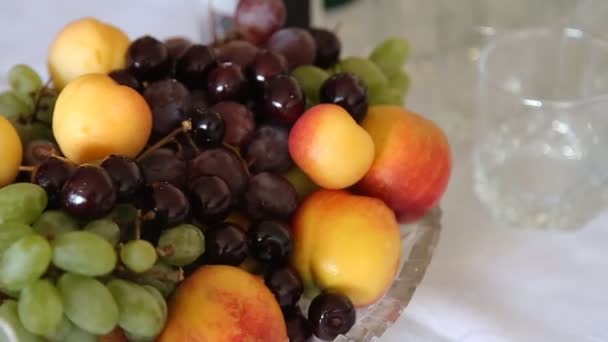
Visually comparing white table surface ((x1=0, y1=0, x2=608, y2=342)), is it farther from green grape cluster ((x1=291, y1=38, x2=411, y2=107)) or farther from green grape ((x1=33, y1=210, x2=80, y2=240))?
green grape ((x1=33, y1=210, x2=80, y2=240))

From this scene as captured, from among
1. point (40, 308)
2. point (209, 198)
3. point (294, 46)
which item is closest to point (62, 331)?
point (40, 308)

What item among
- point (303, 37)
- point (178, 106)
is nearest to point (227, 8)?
point (303, 37)

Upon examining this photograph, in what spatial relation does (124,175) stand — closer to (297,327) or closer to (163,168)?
(163,168)

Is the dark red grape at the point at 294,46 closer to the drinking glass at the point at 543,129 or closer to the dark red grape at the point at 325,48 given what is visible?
the dark red grape at the point at 325,48

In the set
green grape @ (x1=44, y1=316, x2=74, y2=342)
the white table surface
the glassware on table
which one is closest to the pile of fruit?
green grape @ (x1=44, y1=316, x2=74, y2=342)

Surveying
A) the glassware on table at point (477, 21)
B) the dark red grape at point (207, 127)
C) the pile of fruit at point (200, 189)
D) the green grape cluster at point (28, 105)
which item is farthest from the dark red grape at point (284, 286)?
the glassware on table at point (477, 21)

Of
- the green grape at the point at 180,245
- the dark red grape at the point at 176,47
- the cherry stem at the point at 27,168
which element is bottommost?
the green grape at the point at 180,245
